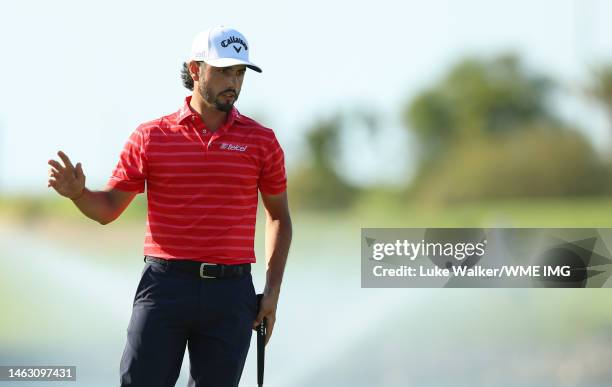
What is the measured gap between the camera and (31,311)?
11141mm

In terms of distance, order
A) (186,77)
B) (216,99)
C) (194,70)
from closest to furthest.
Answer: (216,99) < (194,70) < (186,77)

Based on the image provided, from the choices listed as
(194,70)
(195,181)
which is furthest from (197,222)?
(194,70)

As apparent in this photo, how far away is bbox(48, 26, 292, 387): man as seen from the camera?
3775 millimetres

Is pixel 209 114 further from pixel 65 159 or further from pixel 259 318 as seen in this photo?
pixel 259 318

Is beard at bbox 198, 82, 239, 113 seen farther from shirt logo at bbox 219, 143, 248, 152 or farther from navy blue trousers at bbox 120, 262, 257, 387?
navy blue trousers at bbox 120, 262, 257, 387

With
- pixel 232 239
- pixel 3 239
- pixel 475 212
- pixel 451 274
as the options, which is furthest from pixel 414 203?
pixel 232 239

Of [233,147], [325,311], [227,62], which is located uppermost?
[227,62]

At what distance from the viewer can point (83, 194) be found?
3.72m

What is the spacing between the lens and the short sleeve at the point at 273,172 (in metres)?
3.89

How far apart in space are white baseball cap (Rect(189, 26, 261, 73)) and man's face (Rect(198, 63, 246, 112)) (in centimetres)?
3

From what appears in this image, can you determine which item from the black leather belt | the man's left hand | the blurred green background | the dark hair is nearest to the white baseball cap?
the dark hair

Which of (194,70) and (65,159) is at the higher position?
(194,70)

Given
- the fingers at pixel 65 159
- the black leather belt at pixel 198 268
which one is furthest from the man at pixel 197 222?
the fingers at pixel 65 159

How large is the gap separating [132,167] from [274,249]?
532 millimetres
